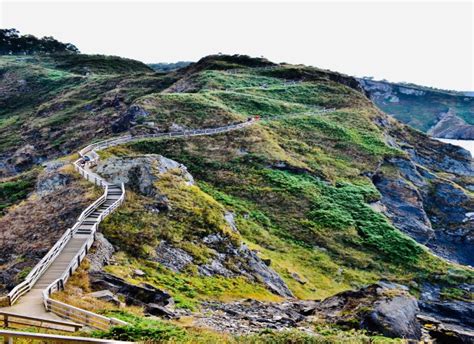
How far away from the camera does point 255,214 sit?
4469 centimetres

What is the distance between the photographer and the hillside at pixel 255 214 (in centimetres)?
2427

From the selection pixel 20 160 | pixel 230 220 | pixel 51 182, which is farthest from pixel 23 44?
pixel 230 220

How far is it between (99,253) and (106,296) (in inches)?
211

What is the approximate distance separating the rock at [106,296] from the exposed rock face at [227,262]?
6.38m

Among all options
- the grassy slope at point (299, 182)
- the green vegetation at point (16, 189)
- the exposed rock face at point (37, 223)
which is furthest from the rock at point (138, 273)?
the green vegetation at point (16, 189)

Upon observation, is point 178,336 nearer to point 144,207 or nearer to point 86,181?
point 144,207

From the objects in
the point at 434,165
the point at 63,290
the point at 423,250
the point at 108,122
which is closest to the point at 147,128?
the point at 108,122

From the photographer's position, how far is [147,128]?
59312 millimetres

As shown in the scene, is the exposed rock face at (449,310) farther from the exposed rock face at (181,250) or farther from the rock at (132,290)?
the rock at (132,290)

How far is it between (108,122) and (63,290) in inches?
2091

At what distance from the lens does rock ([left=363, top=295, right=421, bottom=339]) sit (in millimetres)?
21342

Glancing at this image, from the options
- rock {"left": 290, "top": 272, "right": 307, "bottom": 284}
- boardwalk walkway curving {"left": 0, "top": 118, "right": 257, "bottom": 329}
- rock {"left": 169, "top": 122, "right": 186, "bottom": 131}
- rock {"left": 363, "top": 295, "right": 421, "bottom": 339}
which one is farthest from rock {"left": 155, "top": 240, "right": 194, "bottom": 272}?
rock {"left": 169, "top": 122, "right": 186, "bottom": 131}

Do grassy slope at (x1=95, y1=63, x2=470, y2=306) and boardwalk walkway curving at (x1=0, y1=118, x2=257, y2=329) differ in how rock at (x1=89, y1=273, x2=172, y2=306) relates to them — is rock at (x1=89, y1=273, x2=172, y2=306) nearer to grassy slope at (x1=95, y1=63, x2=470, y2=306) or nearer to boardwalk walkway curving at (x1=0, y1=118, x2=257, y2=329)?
boardwalk walkway curving at (x1=0, y1=118, x2=257, y2=329)

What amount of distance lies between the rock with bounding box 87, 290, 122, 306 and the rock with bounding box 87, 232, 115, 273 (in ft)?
8.58
